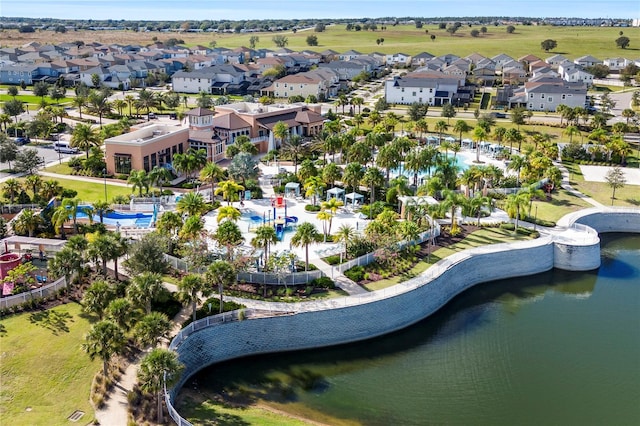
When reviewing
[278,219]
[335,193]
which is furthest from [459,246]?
[278,219]

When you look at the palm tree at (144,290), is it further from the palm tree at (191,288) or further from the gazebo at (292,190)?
the gazebo at (292,190)

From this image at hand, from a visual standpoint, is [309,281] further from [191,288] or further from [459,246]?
[459,246]

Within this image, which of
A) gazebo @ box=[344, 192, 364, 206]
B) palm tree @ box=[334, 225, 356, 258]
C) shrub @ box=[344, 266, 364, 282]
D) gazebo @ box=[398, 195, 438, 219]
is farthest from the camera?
gazebo @ box=[344, 192, 364, 206]

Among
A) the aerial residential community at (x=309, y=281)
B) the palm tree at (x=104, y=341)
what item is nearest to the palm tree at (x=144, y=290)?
the aerial residential community at (x=309, y=281)

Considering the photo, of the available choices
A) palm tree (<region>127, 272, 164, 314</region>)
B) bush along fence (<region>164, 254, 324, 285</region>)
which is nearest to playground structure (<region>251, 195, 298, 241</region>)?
bush along fence (<region>164, 254, 324, 285</region>)

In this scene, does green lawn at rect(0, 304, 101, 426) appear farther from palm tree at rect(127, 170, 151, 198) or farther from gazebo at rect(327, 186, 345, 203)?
gazebo at rect(327, 186, 345, 203)

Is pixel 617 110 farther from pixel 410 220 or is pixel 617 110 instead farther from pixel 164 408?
pixel 164 408

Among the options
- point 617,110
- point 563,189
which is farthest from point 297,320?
point 617,110
